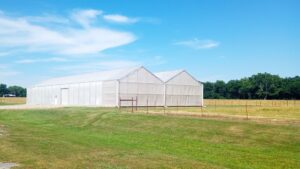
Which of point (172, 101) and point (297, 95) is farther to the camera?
point (297, 95)

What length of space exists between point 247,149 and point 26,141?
569 inches

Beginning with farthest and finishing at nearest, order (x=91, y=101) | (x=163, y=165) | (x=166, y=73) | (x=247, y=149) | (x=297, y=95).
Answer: (x=297, y=95) < (x=166, y=73) < (x=91, y=101) < (x=247, y=149) < (x=163, y=165)

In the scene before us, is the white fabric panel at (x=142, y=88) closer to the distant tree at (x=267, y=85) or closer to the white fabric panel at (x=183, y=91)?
the white fabric panel at (x=183, y=91)

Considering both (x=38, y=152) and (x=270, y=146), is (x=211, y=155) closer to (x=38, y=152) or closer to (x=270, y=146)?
(x=270, y=146)

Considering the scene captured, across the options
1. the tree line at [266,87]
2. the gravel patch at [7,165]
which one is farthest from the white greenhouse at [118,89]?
the tree line at [266,87]

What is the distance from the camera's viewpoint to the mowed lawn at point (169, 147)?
63.8ft

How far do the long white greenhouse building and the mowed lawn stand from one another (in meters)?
34.0

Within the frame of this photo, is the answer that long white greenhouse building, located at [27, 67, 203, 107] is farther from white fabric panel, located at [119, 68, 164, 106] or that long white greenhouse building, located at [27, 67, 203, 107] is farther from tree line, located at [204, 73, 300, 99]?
tree line, located at [204, 73, 300, 99]

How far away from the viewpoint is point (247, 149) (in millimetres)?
25109

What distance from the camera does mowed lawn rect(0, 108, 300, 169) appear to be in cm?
1944

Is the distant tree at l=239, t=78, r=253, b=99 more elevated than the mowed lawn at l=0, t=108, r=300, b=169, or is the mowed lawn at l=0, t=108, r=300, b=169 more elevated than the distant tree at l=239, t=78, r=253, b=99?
the distant tree at l=239, t=78, r=253, b=99

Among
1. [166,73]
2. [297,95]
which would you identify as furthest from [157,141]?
[297,95]

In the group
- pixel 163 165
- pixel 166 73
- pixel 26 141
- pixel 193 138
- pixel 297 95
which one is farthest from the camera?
pixel 297 95

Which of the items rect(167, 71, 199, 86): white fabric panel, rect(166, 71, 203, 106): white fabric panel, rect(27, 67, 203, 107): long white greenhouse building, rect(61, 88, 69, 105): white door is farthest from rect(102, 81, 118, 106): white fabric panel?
rect(61, 88, 69, 105): white door
